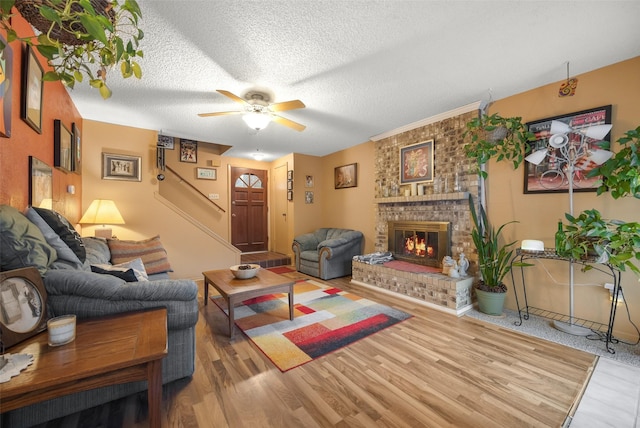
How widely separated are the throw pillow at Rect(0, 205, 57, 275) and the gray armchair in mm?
3482

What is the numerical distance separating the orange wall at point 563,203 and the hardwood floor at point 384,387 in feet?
2.25

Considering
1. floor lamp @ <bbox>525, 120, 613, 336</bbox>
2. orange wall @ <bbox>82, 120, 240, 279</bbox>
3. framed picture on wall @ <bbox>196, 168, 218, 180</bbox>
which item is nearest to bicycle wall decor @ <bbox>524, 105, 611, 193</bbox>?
floor lamp @ <bbox>525, 120, 613, 336</bbox>

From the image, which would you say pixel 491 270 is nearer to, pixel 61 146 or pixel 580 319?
pixel 580 319

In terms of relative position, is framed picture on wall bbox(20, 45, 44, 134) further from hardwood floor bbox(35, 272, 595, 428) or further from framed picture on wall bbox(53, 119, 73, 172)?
hardwood floor bbox(35, 272, 595, 428)

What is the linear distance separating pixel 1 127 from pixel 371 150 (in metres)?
4.48

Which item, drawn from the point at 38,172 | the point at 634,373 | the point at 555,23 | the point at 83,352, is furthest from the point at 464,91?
the point at 38,172

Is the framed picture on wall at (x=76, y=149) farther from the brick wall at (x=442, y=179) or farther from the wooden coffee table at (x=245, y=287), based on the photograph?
the brick wall at (x=442, y=179)

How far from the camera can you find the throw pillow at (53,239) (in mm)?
1682

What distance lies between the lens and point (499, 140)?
2914 millimetres

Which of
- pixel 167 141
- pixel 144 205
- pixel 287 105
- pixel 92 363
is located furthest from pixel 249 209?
pixel 92 363

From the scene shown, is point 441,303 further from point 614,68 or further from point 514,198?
point 614,68

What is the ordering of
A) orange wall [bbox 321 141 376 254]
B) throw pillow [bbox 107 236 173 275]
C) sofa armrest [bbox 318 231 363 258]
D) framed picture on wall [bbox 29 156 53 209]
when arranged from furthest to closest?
orange wall [bbox 321 141 376 254], sofa armrest [bbox 318 231 363 258], throw pillow [bbox 107 236 173 275], framed picture on wall [bbox 29 156 53 209]

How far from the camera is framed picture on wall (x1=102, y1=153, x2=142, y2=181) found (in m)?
3.81

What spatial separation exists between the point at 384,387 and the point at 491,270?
1982 millimetres
